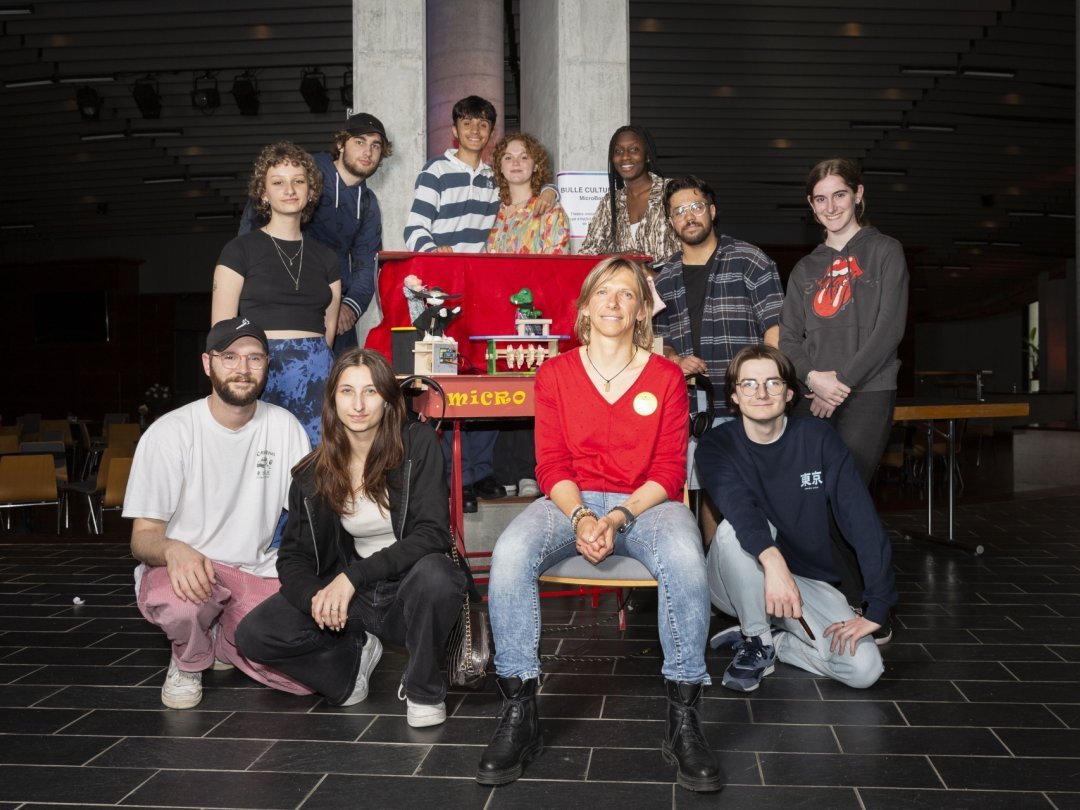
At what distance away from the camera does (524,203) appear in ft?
13.6

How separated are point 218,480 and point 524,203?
186cm

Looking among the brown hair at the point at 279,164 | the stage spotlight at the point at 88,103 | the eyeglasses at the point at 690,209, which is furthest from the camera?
the stage spotlight at the point at 88,103

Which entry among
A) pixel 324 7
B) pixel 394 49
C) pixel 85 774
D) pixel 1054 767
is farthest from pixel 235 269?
pixel 324 7

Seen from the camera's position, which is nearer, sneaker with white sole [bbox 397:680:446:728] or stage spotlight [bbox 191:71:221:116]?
sneaker with white sole [bbox 397:680:446:728]

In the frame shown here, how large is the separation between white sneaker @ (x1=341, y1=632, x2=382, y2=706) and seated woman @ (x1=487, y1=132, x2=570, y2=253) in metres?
1.81

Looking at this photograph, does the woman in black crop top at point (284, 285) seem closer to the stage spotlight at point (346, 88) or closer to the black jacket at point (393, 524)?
the black jacket at point (393, 524)

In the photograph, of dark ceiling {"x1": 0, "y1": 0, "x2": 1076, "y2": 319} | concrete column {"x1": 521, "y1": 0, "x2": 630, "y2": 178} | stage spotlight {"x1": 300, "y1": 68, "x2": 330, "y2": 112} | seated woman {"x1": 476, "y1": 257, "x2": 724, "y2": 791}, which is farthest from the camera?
stage spotlight {"x1": 300, "y1": 68, "x2": 330, "y2": 112}

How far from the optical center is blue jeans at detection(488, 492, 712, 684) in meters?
2.30

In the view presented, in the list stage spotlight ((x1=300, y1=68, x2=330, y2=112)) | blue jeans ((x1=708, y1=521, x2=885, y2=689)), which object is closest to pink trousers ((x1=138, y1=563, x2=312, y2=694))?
blue jeans ((x1=708, y1=521, x2=885, y2=689))

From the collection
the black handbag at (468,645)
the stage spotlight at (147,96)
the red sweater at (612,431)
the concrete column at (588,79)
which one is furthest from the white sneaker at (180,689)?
the stage spotlight at (147,96)

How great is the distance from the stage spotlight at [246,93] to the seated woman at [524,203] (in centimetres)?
797

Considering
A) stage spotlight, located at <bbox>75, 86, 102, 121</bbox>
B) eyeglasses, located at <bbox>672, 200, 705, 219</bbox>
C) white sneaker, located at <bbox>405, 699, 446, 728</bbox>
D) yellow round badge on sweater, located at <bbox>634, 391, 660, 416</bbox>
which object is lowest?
white sneaker, located at <bbox>405, 699, 446, 728</bbox>

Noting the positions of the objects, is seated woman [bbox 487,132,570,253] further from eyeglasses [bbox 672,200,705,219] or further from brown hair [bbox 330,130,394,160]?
eyeglasses [bbox 672,200,705,219]

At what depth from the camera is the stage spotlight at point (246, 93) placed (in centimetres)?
1104
